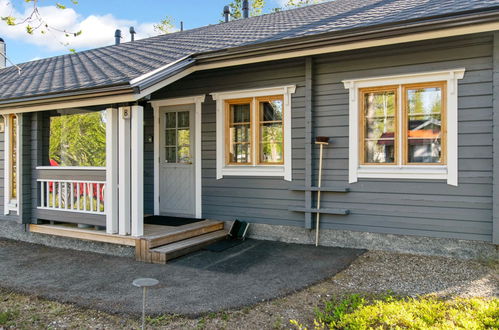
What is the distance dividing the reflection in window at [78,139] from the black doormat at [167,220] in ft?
4.33

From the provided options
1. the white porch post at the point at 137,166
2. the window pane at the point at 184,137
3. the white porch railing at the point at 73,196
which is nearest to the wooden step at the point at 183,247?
the white porch post at the point at 137,166

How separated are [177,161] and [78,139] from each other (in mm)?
1706

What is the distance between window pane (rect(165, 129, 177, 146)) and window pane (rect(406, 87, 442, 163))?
13.1ft

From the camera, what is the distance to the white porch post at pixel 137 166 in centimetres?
515

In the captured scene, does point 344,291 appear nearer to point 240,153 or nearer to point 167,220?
point 240,153

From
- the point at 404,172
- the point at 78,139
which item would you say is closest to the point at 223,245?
the point at 404,172

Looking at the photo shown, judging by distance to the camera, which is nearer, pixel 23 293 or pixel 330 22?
pixel 23 293

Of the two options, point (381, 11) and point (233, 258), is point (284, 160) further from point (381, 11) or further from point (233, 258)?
point (381, 11)

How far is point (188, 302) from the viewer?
355 centimetres

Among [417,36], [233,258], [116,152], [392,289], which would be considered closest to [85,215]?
[116,152]

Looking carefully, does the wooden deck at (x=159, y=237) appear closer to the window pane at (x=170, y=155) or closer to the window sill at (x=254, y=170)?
the window sill at (x=254, y=170)

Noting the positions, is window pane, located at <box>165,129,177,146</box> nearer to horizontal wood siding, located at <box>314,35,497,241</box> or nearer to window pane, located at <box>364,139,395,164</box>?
horizontal wood siding, located at <box>314,35,497,241</box>

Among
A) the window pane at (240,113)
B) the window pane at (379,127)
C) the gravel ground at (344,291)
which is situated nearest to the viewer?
the gravel ground at (344,291)

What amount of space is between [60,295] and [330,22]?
16.4 feet
